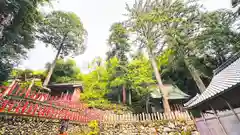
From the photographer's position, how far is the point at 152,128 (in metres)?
8.26

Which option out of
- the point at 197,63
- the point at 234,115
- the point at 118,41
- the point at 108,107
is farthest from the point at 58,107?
the point at 197,63

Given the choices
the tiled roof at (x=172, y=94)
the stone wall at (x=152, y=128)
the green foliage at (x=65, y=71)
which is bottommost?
the stone wall at (x=152, y=128)

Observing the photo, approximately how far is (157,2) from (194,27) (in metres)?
5.02

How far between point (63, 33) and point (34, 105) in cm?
1435

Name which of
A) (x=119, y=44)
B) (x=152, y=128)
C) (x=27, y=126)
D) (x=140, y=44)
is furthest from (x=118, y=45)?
(x=27, y=126)

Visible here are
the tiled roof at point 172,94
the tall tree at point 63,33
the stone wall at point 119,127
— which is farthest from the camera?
the tall tree at point 63,33

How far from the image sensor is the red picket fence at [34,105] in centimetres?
423

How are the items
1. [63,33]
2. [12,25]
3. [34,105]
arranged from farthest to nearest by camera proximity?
[63,33] < [12,25] < [34,105]

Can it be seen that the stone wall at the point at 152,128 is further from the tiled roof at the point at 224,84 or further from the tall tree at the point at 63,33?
the tall tree at the point at 63,33

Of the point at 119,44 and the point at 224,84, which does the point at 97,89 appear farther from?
the point at 224,84

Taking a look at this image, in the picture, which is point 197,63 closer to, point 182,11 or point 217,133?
point 182,11

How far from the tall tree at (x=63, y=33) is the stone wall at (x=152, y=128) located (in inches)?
445

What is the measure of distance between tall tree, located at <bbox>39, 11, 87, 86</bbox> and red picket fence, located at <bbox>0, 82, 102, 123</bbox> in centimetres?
1008

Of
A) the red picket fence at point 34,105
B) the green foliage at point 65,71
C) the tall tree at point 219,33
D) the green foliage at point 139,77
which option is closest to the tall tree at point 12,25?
the red picket fence at point 34,105
